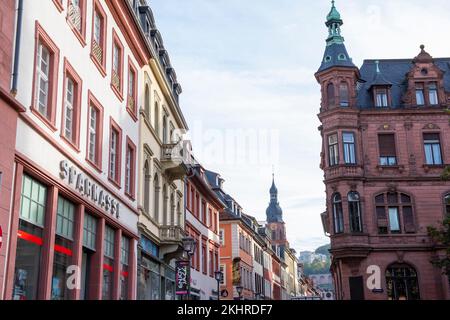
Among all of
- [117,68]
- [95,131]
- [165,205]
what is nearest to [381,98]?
[165,205]

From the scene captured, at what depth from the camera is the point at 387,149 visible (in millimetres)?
41562

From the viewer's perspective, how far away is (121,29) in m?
24.4

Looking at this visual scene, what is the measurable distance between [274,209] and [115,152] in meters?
118

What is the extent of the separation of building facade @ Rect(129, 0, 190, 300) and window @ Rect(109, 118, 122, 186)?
10.7 feet

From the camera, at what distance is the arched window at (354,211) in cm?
3969

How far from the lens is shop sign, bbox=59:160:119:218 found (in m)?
17.0

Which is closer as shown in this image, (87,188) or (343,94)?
(87,188)

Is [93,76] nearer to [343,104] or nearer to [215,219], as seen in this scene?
[343,104]

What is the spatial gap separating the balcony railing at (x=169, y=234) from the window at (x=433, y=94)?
21646mm

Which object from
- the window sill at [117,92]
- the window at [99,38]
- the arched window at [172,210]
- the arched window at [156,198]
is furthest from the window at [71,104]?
the arched window at [172,210]

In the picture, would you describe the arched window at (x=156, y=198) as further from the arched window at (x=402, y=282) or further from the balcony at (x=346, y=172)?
the arched window at (x=402, y=282)

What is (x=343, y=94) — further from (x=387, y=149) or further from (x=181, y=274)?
(x=181, y=274)

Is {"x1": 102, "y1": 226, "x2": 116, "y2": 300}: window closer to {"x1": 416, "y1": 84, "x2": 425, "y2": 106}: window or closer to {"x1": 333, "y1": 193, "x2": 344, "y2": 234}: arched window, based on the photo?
{"x1": 333, "y1": 193, "x2": 344, "y2": 234}: arched window
